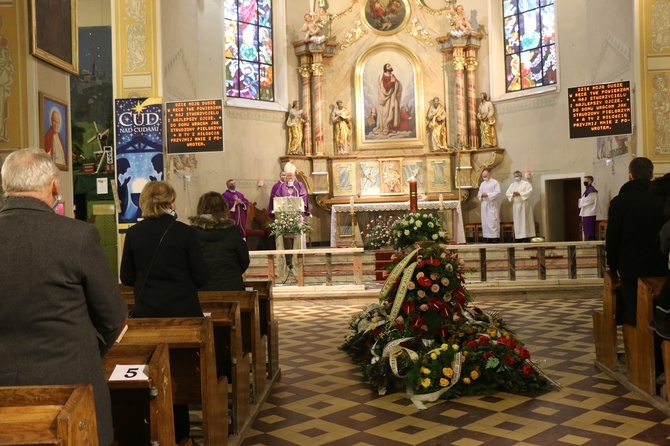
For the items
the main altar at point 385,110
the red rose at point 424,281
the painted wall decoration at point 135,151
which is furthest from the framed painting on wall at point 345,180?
the red rose at point 424,281

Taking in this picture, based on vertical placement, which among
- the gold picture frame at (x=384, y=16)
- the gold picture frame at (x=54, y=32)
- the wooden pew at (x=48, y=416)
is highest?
the gold picture frame at (x=384, y=16)

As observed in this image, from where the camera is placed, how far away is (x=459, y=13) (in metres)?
17.8

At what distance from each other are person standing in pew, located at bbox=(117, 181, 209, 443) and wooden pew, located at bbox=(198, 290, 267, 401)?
957 mm

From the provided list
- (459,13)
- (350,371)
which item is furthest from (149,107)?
(459,13)

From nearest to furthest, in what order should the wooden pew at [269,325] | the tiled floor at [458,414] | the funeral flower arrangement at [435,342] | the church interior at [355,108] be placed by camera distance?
the tiled floor at [458,414] → the funeral flower arrangement at [435,342] → the wooden pew at [269,325] → the church interior at [355,108]

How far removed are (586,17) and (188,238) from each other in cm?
1441

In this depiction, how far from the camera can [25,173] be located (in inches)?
89.3

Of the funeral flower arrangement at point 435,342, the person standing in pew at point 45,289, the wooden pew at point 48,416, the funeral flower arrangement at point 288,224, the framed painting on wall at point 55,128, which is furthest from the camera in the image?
the funeral flower arrangement at point 288,224

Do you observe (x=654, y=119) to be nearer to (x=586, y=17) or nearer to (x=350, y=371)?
(x=586, y=17)

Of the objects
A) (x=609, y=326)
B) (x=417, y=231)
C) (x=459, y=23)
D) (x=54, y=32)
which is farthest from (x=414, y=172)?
(x=609, y=326)

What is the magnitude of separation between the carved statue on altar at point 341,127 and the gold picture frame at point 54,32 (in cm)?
1154

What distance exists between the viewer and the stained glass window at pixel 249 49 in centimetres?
1777

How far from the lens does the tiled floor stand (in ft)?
13.8

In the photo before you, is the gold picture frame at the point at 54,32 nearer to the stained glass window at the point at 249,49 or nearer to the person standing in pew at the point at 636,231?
the person standing in pew at the point at 636,231
